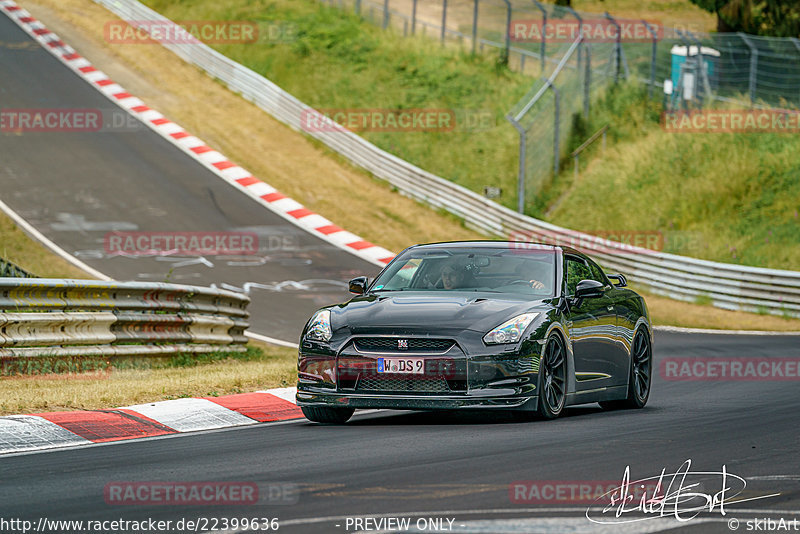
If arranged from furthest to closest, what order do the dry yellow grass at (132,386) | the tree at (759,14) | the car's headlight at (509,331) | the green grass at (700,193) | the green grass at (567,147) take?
1. the tree at (759,14)
2. the green grass at (567,147)
3. the green grass at (700,193)
4. the dry yellow grass at (132,386)
5. the car's headlight at (509,331)

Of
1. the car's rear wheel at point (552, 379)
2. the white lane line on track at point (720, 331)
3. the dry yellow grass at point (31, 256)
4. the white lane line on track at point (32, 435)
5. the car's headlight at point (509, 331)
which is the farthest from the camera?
the dry yellow grass at point (31, 256)

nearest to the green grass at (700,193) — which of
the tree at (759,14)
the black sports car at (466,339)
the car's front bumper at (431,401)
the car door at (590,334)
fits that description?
the tree at (759,14)

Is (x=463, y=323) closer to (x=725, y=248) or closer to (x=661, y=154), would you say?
(x=725, y=248)

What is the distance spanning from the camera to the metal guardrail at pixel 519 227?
2450 centimetres

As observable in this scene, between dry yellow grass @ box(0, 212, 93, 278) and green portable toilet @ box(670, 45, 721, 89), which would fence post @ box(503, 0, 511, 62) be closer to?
green portable toilet @ box(670, 45, 721, 89)

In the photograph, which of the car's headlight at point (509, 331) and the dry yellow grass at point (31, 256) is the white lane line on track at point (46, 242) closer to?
the dry yellow grass at point (31, 256)

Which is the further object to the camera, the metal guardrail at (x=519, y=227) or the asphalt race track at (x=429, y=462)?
the metal guardrail at (x=519, y=227)

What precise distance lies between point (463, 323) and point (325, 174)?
80.6 ft

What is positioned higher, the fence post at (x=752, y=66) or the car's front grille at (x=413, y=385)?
the fence post at (x=752, y=66)

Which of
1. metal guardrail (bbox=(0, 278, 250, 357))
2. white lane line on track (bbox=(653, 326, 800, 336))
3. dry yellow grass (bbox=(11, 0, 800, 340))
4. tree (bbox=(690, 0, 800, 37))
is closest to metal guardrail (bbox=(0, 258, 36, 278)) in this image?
metal guardrail (bbox=(0, 278, 250, 357))

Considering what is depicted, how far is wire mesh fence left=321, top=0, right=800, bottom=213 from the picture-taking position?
1200 inches

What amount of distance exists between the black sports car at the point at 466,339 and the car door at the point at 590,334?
1 cm

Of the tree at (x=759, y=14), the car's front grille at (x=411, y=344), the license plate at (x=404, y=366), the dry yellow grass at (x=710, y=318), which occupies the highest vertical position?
the tree at (x=759, y=14)

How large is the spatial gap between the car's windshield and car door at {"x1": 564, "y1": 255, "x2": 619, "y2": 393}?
0.28 meters
